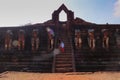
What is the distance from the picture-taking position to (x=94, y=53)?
55.1 ft

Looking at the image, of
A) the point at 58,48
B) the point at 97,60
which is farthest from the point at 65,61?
the point at 97,60

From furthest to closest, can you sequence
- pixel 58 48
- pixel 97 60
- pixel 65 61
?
pixel 58 48
pixel 97 60
pixel 65 61

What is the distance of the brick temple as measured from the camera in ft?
52.6

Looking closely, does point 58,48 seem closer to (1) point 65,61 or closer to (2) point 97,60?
(1) point 65,61

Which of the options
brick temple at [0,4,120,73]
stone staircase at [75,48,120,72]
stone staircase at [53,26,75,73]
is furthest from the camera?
brick temple at [0,4,120,73]

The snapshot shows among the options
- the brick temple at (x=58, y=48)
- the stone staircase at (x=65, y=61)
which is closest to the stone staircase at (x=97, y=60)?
the brick temple at (x=58, y=48)

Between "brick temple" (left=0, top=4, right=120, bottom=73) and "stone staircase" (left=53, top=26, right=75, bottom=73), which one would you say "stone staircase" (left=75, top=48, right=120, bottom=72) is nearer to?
"brick temple" (left=0, top=4, right=120, bottom=73)

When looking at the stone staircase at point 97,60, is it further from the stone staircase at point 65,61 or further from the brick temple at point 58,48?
the stone staircase at point 65,61

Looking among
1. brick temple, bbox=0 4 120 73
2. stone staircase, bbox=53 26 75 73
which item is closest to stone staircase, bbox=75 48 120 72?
brick temple, bbox=0 4 120 73

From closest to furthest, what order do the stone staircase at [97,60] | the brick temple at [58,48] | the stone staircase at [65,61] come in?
1. the stone staircase at [65,61]
2. the stone staircase at [97,60]
3. the brick temple at [58,48]

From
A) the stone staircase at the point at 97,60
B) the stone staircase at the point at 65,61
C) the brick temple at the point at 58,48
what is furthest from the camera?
the brick temple at the point at 58,48

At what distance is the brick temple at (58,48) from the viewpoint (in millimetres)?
16031

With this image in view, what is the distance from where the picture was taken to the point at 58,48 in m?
16.6

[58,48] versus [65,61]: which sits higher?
[58,48]
